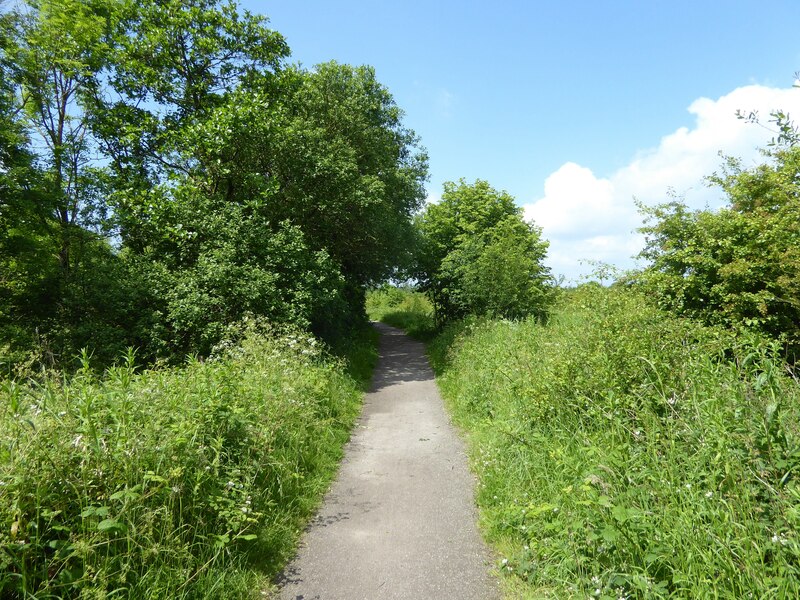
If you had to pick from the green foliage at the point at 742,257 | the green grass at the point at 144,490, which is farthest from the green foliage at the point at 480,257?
the green grass at the point at 144,490

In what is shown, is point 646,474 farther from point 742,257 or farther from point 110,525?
point 742,257

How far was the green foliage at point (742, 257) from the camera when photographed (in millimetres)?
8297

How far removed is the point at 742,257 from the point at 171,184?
587 inches

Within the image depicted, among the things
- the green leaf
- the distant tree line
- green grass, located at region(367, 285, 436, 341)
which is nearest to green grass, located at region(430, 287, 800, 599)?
the green leaf

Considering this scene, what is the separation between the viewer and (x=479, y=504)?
197 inches

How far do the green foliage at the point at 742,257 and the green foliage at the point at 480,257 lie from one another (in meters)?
5.16

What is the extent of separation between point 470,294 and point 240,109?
9.83 metres

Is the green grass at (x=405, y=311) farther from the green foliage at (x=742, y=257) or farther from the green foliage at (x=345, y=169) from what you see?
the green foliage at (x=742, y=257)

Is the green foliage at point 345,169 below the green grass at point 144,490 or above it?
above

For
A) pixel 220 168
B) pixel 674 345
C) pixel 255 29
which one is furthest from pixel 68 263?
pixel 674 345

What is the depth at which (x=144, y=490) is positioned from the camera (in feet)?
10.6

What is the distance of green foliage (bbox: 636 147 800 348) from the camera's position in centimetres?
830

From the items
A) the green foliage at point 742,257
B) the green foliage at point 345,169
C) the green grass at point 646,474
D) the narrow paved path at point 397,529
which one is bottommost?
the narrow paved path at point 397,529

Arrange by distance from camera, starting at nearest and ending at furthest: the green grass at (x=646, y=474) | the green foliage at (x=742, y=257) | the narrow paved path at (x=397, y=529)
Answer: the green grass at (x=646, y=474) < the narrow paved path at (x=397, y=529) < the green foliage at (x=742, y=257)
